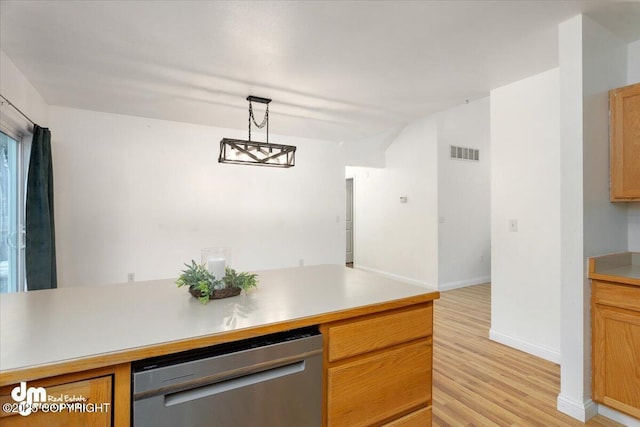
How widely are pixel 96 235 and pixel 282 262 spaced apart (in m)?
2.58

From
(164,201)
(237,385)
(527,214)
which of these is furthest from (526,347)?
(164,201)

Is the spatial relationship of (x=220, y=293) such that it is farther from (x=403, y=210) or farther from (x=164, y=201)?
(x=403, y=210)

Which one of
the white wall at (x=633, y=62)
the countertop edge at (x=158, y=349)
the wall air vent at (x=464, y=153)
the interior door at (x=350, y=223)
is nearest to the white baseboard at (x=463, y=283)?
the wall air vent at (x=464, y=153)

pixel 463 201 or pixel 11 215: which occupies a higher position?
pixel 463 201

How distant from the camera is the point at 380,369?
1.40 metres

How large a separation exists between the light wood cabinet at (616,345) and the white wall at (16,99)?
444cm

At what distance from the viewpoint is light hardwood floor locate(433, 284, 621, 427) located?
6.31 feet

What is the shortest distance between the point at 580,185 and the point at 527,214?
3.20 feet

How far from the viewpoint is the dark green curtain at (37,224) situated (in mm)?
2885

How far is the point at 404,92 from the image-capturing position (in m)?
3.24

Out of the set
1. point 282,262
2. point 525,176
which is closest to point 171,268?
point 282,262

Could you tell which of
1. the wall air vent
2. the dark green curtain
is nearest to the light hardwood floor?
the wall air vent

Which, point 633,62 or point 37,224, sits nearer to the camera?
point 633,62

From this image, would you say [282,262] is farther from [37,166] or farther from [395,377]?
[395,377]
